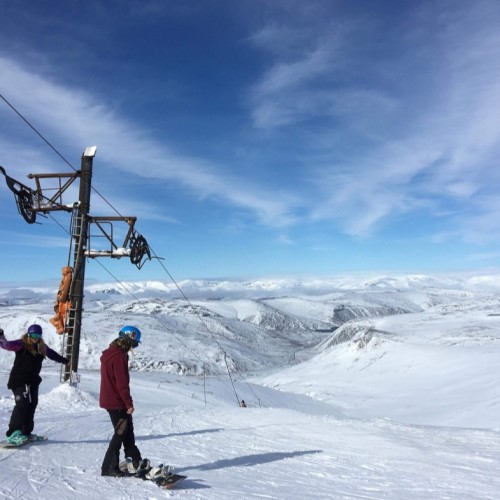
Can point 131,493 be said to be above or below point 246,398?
above

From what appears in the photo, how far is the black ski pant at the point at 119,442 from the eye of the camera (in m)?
5.96

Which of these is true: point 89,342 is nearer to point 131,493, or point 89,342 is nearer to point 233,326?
point 233,326

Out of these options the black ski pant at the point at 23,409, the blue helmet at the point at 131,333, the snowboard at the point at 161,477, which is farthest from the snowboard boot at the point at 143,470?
the black ski pant at the point at 23,409

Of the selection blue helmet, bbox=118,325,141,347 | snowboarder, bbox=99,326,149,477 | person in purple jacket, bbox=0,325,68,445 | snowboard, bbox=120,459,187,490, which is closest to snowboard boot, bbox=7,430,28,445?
person in purple jacket, bbox=0,325,68,445

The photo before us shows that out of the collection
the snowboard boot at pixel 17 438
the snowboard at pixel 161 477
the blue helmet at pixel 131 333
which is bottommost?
the snowboard at pixel 161 477

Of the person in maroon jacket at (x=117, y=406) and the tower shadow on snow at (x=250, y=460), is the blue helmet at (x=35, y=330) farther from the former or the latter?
the tower shadow on snow at (x=250, y=460)

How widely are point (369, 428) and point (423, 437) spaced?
1.30 meters

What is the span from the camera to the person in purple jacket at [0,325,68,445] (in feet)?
23.9

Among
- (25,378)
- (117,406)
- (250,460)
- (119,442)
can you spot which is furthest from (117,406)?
(250,460)

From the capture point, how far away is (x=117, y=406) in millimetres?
6062

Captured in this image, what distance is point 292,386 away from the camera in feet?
169

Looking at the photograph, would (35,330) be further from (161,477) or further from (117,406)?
(161,477)

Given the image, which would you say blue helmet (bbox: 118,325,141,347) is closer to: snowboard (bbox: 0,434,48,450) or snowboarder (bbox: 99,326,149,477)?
snowboarder (bbox: 99,326,149,477)

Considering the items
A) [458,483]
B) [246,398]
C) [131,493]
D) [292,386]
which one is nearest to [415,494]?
[458,483]
